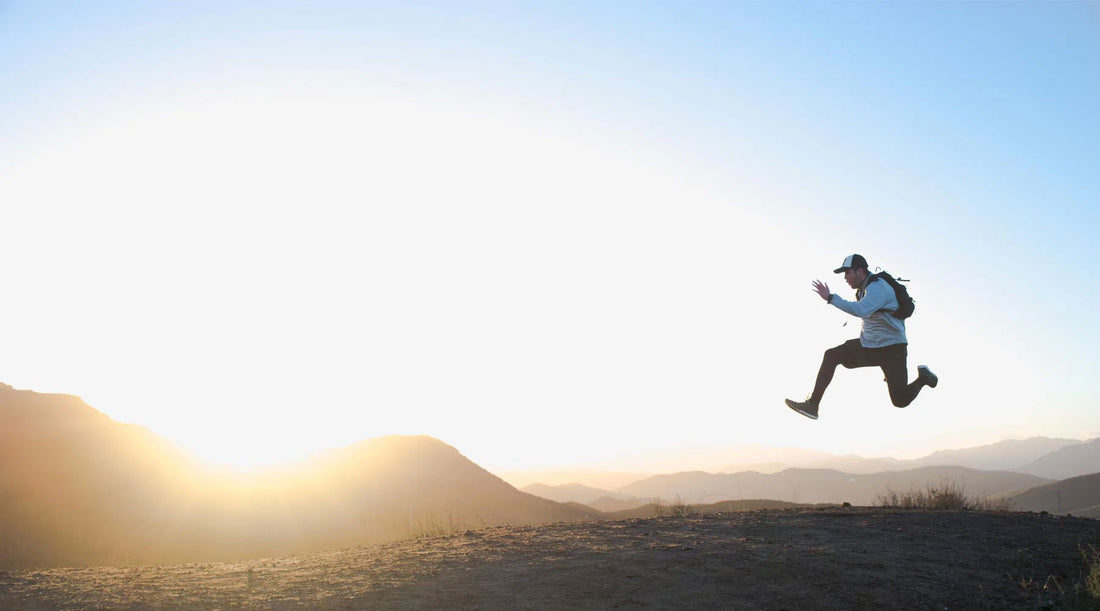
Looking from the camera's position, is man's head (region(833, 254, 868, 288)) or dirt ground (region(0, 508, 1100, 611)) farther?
man's head (region(833, 254, 868, 288))

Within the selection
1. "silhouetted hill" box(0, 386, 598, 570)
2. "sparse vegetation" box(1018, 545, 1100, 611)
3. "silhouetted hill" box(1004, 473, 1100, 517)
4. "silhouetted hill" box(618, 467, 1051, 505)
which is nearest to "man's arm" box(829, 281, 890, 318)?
"sparse vegetation" box(1018, 545, 1100, 611)

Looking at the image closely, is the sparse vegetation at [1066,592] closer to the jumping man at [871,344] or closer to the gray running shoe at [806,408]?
the jumping man at [871,344]

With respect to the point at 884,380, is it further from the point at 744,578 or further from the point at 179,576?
the point at 179,576

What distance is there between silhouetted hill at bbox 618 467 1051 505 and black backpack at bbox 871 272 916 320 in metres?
68.5

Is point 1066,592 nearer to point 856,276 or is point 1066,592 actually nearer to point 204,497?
point 856,276

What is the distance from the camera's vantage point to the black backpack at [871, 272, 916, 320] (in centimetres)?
872

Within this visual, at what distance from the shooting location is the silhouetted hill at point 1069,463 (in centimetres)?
16312

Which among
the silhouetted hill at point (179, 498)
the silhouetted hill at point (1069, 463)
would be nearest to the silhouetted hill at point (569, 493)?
the silhouetted hill at point (179, 498)

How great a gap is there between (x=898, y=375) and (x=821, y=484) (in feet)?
→ 339

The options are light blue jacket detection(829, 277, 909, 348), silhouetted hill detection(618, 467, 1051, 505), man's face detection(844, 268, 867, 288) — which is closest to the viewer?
light blue jacket detection(829, 277, 909, 348)

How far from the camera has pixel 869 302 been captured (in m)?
8.52

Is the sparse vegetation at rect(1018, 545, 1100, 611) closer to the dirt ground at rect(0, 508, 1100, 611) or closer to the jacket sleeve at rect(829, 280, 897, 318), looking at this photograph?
the dirt ground at rect(0, 508, 1100, 611)

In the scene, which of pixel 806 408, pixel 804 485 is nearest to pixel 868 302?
pixel 806 408

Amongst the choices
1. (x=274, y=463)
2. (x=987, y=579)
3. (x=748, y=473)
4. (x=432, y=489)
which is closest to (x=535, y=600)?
(x=987, y=579)
